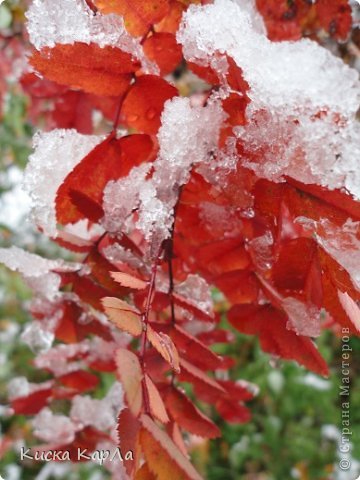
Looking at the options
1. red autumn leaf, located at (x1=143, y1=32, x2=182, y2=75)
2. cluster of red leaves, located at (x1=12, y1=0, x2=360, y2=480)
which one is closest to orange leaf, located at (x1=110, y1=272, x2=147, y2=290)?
cluster of red leaves, located at (x1=12, y1=0, x2=360, y2=480)

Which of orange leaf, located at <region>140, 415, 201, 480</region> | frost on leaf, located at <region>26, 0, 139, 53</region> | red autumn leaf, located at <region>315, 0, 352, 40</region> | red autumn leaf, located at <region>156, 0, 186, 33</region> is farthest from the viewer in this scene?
red autumn leaf, located at <region>315, 0, 352, 40</region>

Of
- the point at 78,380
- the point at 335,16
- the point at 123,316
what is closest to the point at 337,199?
the point at 123,316

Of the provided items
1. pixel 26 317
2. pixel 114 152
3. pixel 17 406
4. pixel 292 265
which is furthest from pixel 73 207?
pixel 26 317

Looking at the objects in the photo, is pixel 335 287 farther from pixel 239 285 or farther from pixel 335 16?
pixel 335 16

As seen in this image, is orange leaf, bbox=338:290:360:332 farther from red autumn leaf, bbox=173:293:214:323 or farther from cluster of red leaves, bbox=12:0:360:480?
red autumn leaf, bbox=173:293:214:323

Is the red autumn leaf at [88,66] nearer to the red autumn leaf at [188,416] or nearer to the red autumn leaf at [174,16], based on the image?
the red autumn leaf at [174,16]

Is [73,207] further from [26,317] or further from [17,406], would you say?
[26,317]
